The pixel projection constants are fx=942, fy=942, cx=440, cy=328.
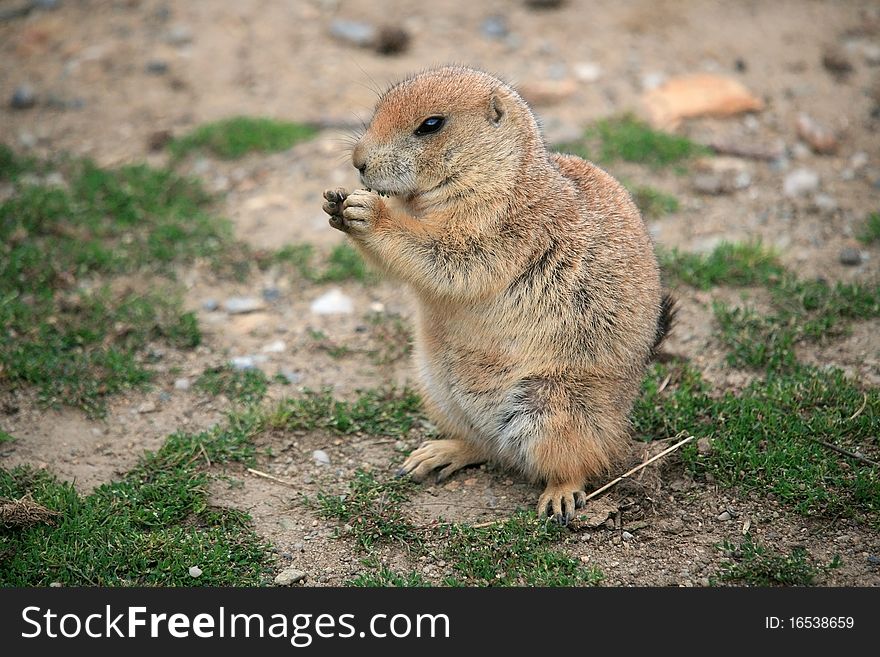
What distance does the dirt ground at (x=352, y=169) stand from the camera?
4496mm

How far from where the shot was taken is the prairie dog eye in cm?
434

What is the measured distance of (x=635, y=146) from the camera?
7465 mm

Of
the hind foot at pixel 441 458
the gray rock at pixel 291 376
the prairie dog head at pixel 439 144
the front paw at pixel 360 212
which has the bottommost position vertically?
the gray rock at pixel 291 376

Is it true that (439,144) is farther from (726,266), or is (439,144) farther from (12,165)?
(12,165)

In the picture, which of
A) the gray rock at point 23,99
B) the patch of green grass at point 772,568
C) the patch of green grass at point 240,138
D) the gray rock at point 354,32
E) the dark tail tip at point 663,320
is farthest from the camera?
the gray rock at point 354,32

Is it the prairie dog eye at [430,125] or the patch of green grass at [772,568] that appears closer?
the patch of green grass at [772,568]

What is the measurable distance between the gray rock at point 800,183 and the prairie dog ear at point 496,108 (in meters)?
3.47

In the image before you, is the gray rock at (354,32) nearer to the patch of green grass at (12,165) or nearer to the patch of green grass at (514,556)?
the patch of green grass at (12,165)

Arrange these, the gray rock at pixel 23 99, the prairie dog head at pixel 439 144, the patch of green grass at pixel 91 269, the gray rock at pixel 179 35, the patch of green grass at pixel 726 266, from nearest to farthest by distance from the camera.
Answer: the prairie dog head at pixel 439 144
the patch of green grass at pixel 91 269
the patch of green grass at pixel 726 266
the gray rock at pixel 23 99
the gray rock at pixel 179 35

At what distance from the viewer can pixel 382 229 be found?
A: 14.4ft

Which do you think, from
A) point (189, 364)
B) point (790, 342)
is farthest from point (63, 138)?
point (790, 342)

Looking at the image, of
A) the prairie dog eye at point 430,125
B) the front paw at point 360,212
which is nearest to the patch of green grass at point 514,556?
the front paw at point 360,212

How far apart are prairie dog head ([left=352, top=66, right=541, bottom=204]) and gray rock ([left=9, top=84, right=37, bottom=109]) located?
16.7ft

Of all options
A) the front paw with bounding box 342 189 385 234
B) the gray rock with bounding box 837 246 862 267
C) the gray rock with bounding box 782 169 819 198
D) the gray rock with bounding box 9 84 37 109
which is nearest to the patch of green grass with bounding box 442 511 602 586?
the front paw with bounding box 342 189 385 234
